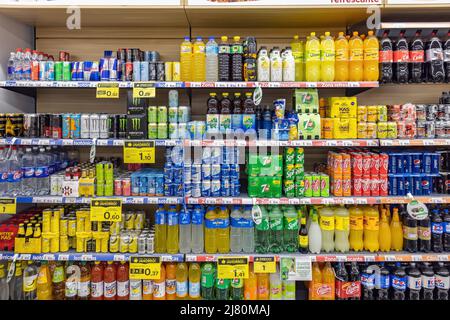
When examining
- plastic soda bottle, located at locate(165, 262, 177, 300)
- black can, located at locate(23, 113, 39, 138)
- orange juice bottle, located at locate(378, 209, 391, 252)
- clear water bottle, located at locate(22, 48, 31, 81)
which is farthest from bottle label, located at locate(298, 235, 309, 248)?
clear water bottle, located at locate(22, 48, 31, 81)

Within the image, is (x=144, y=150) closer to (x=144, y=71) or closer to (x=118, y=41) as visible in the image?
(x=144, y=71)

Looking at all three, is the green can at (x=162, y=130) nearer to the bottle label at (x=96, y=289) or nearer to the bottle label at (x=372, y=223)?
the bottle label at (x=96, y=289)

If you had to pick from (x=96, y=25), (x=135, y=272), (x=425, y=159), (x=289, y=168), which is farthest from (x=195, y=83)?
(x=425, y=159)

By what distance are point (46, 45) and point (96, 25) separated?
0.60 m

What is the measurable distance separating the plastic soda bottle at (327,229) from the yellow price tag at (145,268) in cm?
145

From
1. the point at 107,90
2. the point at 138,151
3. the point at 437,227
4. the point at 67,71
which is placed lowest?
the point at 437,227

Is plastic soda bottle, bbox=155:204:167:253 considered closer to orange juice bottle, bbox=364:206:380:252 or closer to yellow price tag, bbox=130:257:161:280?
yellow price tag, bbox=130:257:161:280

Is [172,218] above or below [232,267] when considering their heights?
above

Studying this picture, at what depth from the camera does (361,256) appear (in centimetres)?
278

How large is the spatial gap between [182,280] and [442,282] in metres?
2.28

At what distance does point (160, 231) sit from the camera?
2855 mm

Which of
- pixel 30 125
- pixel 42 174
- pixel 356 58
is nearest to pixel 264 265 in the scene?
pixel 356 58

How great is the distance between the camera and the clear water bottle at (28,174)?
2867 millimetres

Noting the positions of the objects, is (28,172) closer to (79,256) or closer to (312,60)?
(79,256)
